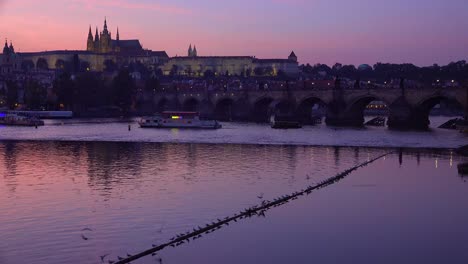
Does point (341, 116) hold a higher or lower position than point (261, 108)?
lower

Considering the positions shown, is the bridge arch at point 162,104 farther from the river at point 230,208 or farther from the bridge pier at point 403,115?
the river at point 230,208

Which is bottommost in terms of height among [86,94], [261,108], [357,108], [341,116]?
[341,116]

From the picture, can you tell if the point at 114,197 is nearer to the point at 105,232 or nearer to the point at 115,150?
the point at 105,232

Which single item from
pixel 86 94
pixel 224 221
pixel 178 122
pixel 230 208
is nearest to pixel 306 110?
pixel 178 122

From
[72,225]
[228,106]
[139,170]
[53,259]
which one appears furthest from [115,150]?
[228,106]

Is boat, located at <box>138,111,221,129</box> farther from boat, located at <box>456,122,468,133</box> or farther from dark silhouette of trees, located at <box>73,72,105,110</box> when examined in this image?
dark silhouette of trees, located at <box>73,72,105,110</box>

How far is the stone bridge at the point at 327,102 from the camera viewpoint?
89.1 m

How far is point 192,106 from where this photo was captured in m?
147

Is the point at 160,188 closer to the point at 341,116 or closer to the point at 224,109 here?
the point at 341,116

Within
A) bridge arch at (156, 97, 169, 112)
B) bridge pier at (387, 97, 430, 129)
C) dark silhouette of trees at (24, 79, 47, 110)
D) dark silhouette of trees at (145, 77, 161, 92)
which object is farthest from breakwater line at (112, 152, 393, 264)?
dark silhouette of trees at (145, 77, 161, 92)

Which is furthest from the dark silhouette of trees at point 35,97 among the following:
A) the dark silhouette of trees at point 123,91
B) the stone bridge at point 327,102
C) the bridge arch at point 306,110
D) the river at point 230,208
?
the river at point 230,208

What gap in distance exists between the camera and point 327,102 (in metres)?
103

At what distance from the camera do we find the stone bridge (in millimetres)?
89125

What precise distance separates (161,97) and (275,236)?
12793cm
